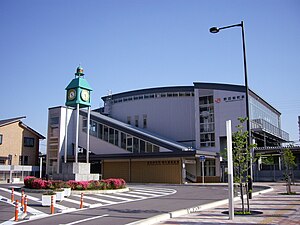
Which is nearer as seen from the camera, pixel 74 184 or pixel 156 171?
pixel 74 184

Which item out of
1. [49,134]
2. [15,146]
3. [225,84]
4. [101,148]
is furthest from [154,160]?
[15,146]

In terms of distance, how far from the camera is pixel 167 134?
49438 mm

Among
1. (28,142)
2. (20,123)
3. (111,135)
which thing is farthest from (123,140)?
(20,123)

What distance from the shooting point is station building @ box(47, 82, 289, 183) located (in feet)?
130

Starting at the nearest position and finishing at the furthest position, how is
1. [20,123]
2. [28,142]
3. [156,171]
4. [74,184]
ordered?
[74,184]
[156,171]
[20,123]
[28,142]

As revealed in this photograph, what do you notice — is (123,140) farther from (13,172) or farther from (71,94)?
(71,94)

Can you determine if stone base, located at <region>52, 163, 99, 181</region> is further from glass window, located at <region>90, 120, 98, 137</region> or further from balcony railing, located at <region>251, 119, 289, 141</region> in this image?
balcony railing, located at <region>251, 119, 289, 141</region>

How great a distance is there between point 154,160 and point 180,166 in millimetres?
3509

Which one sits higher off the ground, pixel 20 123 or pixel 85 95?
pixel 85 95

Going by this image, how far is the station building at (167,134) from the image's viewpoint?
39.6 meters

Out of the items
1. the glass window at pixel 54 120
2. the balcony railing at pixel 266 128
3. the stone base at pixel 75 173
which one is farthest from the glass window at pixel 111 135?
the balcony railing at pixel 266 128

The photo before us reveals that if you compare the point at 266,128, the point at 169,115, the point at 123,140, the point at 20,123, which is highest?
the point at 169,115

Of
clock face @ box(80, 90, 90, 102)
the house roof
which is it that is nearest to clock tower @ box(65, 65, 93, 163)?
clock face @ box(80, 90, 90, 102)

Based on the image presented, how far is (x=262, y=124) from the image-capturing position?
45.6m
